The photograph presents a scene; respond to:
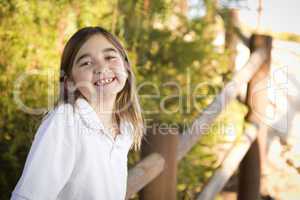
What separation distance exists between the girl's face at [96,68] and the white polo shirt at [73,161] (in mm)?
48

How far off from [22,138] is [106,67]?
1046mm

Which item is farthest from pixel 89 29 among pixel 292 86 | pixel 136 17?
pixel 292 86

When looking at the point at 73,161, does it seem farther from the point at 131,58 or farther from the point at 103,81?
the point at 131,58

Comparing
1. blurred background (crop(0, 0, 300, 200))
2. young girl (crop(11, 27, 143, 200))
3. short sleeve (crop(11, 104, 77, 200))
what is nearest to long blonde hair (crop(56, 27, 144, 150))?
young girl (crop(11, 27, 143, 200))

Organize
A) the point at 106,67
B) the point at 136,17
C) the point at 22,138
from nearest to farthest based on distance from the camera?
the point at 106,67
the point at 22,138
the point at 136,17

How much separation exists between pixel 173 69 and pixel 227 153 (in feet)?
2.20

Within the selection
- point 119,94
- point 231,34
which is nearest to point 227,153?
point 231,34

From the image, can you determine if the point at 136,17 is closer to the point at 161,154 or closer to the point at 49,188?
the point at 161,154

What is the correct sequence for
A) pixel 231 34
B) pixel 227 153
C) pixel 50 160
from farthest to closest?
pixel 231 34 < pixel 227 153 < pixel 50 160

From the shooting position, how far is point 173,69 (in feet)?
10.3

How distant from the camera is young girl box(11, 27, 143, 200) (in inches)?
39.0

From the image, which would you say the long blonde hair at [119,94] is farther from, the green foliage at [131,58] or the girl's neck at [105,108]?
the green foliage at [131,58]

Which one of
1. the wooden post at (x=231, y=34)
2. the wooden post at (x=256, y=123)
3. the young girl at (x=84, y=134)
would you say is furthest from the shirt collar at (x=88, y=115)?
the wooden post at (x=231, y=34)

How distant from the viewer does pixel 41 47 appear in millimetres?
2188
